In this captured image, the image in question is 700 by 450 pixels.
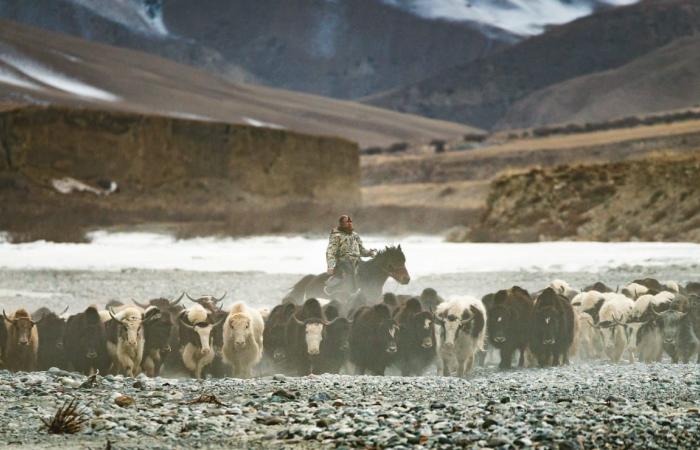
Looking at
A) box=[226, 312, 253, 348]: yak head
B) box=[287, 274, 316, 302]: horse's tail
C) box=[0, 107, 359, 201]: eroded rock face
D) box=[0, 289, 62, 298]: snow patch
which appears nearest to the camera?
box=[226, 312, 253, 348]: yak head

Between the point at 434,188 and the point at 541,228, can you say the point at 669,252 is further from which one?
the point at 434,188

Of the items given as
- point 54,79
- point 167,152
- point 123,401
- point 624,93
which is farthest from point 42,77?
point 624,93

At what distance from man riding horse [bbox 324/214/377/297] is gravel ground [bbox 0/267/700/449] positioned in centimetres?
235

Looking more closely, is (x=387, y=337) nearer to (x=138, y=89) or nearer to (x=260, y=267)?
(x=260, y=267)

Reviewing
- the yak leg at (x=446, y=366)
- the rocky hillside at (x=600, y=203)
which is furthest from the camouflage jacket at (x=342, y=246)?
the rocky hillside at (x=600, y=203)

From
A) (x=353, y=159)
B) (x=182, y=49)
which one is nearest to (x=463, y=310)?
(x=353, y=159)

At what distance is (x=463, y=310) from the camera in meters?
15.3

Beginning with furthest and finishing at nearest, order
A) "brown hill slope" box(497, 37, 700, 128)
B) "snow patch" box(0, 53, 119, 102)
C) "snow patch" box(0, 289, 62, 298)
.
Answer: "brown hill slope" box(497, 37, 700, 128)
"snow patch" box(0, 53, 119, 102)
"snow patch" box(0, 289, 62, 298)

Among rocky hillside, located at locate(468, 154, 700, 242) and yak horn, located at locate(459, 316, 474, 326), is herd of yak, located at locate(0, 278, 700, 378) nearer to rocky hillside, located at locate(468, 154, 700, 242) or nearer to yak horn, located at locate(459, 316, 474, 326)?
yak horn, located at locate(459, 316, 474, 326)

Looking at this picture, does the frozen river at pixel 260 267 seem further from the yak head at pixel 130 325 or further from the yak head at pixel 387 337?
the yak head at pixel 387 337

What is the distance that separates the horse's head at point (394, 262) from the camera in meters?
16.9

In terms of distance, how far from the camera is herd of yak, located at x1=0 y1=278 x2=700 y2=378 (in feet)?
48.6

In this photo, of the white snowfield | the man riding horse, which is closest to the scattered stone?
the man riding horse

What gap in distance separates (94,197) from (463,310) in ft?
88.5
